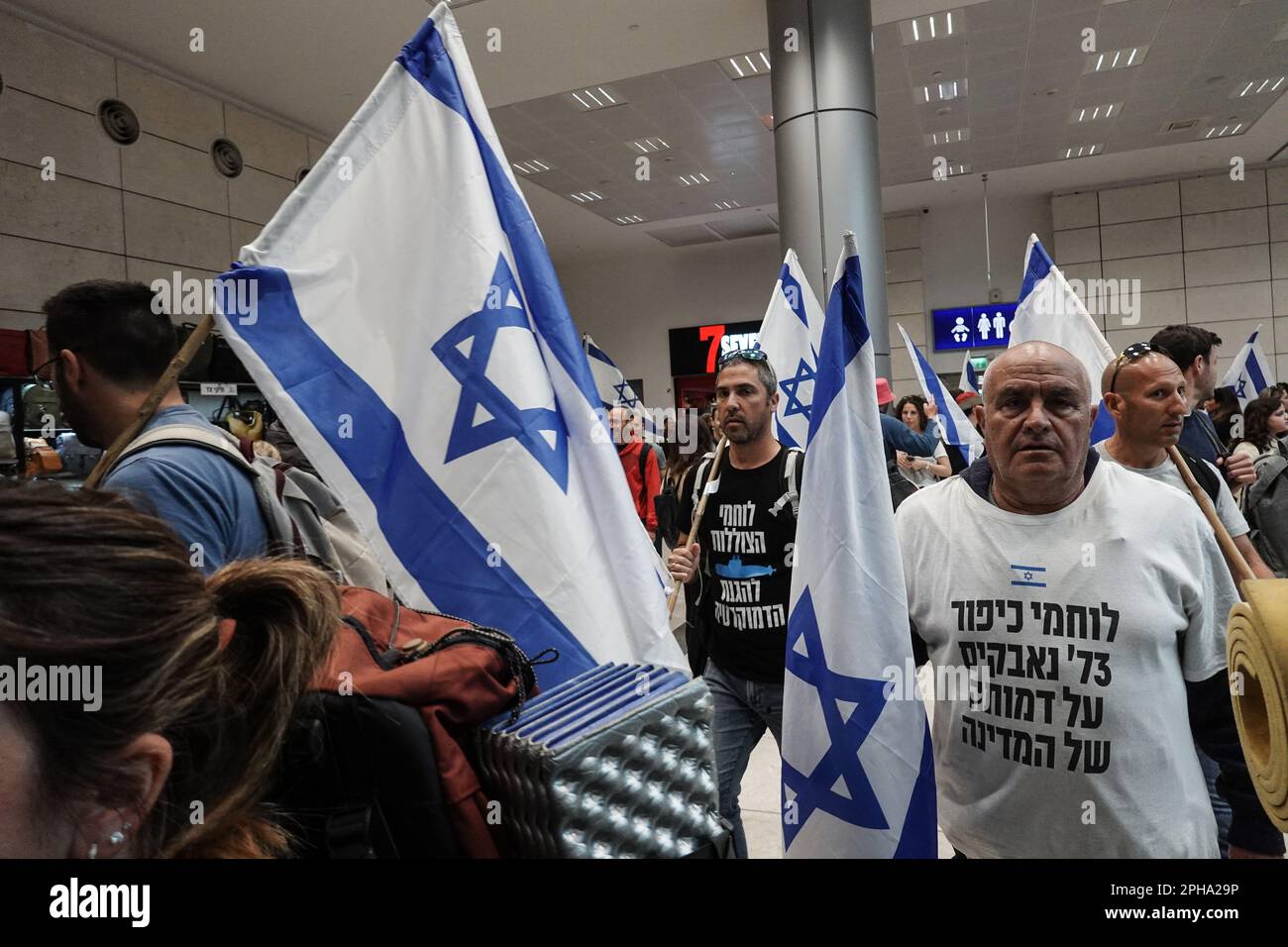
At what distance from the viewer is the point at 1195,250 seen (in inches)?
504

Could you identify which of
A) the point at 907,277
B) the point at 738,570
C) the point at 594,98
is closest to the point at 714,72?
the point at 594,98

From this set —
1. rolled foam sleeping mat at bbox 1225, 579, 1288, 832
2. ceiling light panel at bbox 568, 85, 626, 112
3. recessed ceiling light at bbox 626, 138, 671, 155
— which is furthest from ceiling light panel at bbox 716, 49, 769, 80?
rolled foam sleeping mat at bbox 1225, 579, 1288, 832

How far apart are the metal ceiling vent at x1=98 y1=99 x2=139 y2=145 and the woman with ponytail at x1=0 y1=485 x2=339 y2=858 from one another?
27.8 ft

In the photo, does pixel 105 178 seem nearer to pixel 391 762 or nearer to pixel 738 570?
pixel 738 570

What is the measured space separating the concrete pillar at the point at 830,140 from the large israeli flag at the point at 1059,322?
284 centimetres

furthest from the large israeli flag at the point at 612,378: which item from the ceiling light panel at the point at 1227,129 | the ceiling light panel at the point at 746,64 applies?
the ceiling light panel at the point at 1227,129

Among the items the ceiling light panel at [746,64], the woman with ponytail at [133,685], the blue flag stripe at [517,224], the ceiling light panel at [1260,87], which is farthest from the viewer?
the ceiling light panel at [1260,87]

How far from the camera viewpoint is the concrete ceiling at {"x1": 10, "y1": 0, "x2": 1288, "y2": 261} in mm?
7035

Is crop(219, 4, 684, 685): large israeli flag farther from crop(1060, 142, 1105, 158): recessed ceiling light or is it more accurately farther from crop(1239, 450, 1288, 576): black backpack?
crop(1060, 142, 1105, 158): recessed ceiling light

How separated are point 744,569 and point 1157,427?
122 centimetres

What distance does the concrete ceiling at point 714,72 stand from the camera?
704cm

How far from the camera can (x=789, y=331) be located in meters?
4.02

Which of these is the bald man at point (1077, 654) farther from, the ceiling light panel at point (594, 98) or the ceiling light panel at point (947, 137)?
the ceiling light panel at point (947, 137)
